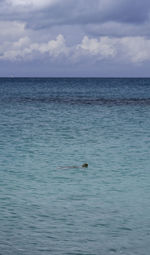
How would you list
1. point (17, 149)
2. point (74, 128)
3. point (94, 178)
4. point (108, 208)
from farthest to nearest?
1. point (74, 128)
2. point (17, 149)
3. point (94, 178)
4. point (108, 208)

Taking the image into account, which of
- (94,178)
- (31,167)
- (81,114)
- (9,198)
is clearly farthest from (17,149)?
(81,114)

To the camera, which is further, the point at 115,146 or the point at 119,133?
the point at 119,133

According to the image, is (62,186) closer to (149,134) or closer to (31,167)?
(31,167)

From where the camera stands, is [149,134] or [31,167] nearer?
[31,167]

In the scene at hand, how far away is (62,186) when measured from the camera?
64.1 ft

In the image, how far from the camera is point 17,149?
93.2ft

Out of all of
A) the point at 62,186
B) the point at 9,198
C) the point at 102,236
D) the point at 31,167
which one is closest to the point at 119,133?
the point at 31,167

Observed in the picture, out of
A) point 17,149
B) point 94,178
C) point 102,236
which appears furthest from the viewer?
point 17,149

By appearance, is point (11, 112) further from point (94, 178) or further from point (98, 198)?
point (98, 198)

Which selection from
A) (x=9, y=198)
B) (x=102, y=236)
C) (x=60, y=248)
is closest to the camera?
(x=60, y=248)

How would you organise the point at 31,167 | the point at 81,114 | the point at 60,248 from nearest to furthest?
the point at 60,248 → the point at 31,167 → the point at 81,114

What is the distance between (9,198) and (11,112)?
3775 centimetres

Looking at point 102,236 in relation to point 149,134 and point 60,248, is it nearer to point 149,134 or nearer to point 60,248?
point 60,248

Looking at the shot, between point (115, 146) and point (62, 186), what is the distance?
10836mm
